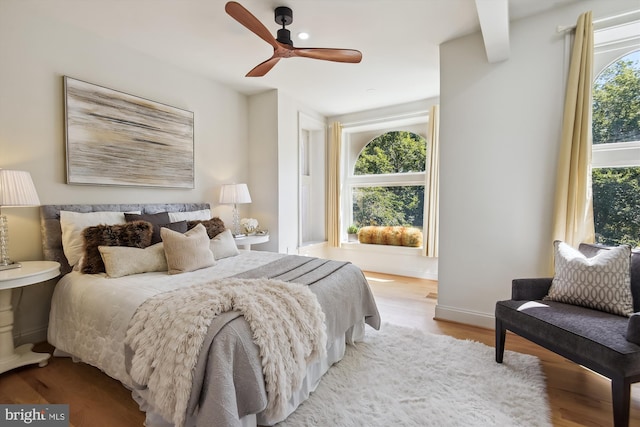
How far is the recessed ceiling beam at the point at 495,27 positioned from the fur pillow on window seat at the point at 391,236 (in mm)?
2676

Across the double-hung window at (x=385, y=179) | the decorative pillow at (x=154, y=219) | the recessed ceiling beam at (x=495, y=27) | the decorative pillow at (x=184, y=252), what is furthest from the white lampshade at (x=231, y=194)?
the recessed ceiling beam at (x=495, y=27)

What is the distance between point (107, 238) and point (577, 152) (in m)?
3.67

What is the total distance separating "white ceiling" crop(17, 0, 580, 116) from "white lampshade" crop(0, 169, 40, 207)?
4.50ft

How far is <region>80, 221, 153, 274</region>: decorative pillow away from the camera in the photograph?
2.18 meters

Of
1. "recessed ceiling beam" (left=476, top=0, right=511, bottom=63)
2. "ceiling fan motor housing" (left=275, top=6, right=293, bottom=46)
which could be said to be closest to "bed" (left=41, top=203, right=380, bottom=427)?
"ceiling fan motor housing" (left=275, top=6, right=293, bottom=46)

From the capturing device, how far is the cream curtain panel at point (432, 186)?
4203 mm

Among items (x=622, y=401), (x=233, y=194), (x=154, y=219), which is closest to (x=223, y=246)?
(x=154, y=219)

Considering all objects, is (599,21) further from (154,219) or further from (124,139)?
(124,139)

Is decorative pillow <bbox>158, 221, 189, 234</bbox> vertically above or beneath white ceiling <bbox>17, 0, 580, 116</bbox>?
beneath

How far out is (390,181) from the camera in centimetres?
486

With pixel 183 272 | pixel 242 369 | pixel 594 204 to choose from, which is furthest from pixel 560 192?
pixel 183 272

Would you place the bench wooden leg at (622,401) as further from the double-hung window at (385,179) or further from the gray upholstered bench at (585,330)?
the double-hung window at (385,179)

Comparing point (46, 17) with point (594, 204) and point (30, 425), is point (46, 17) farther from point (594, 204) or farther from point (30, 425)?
point (594, 204)

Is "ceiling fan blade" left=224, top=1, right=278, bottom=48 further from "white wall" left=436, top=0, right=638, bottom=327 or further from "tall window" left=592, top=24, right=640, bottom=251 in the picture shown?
"tall window" left=592, top=24, right=640, bottom=251
